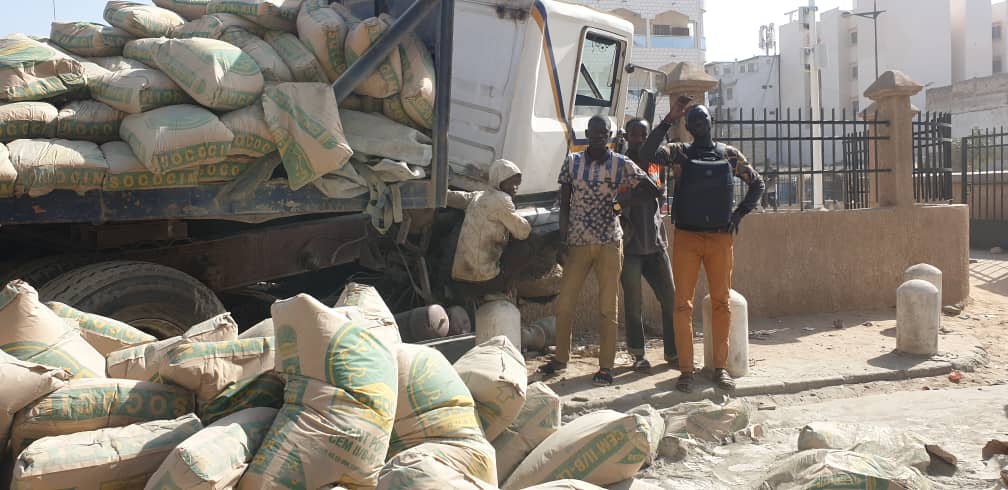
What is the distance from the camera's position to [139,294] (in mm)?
3758

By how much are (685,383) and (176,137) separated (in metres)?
→ 3.16

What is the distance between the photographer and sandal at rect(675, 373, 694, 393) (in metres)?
5.02

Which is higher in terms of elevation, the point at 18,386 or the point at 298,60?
the point at 298,60

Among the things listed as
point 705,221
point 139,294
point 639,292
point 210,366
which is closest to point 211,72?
point 139,294

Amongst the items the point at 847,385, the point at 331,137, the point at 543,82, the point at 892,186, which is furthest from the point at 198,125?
the point at 892,186

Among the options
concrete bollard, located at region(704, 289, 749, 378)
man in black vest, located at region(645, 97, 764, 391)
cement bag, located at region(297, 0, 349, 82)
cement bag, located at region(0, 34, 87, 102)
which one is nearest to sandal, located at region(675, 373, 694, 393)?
man in black vest, located at region(645, 97, 764, 391)

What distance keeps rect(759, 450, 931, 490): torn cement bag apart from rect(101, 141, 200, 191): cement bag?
2759mm

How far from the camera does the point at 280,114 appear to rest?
3818mm

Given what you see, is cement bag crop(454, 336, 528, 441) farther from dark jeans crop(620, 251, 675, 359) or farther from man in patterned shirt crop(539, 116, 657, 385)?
dark jeans crop(620, 251, 675, 359)

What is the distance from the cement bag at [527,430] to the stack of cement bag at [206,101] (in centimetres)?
149

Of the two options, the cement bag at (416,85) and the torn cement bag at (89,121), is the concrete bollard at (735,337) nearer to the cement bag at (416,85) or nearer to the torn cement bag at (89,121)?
the cement bag at (416,85)

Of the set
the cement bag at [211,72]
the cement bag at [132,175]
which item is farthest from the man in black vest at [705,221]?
the cement bag at [132,175]

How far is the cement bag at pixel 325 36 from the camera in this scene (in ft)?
13.6

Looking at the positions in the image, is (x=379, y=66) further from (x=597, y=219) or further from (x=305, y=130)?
(x=597, y=219)
